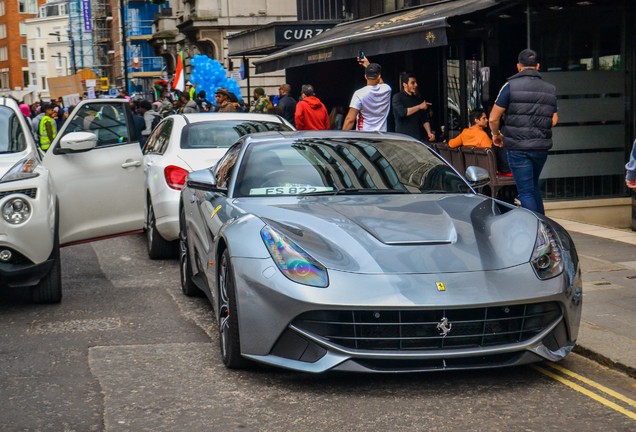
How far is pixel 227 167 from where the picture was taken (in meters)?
6.19

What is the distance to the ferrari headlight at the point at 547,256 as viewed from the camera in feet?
15.0

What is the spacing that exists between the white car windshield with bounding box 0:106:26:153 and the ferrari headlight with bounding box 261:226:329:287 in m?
3.57

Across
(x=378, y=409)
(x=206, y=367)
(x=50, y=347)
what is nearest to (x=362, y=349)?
(x=378, y=409)

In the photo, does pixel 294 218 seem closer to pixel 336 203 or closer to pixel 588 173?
pixel 336 203

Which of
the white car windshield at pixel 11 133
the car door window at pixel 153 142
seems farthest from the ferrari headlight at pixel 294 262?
the car door window at pixel 153 142

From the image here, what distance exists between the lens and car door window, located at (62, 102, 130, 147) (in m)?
8.43

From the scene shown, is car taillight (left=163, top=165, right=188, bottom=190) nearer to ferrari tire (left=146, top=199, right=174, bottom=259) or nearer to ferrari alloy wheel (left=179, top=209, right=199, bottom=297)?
ferrari tire (left=146, top=199, right=174, bottom=259)

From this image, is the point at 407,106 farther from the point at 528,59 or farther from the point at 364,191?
the point at 364,191

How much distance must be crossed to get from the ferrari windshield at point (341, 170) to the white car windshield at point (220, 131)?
2.97m

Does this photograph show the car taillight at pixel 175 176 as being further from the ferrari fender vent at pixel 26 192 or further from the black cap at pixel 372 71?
the black cap at pixel 372 71

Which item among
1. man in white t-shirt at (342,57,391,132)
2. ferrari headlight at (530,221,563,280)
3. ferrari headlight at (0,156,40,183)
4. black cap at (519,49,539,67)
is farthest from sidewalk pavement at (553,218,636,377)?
ferrari headlight at (0,156,40,183)

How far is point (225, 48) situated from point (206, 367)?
35760mm

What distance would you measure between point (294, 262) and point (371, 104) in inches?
268

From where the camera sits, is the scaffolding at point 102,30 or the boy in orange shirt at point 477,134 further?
the scaffolding at point 102,30
